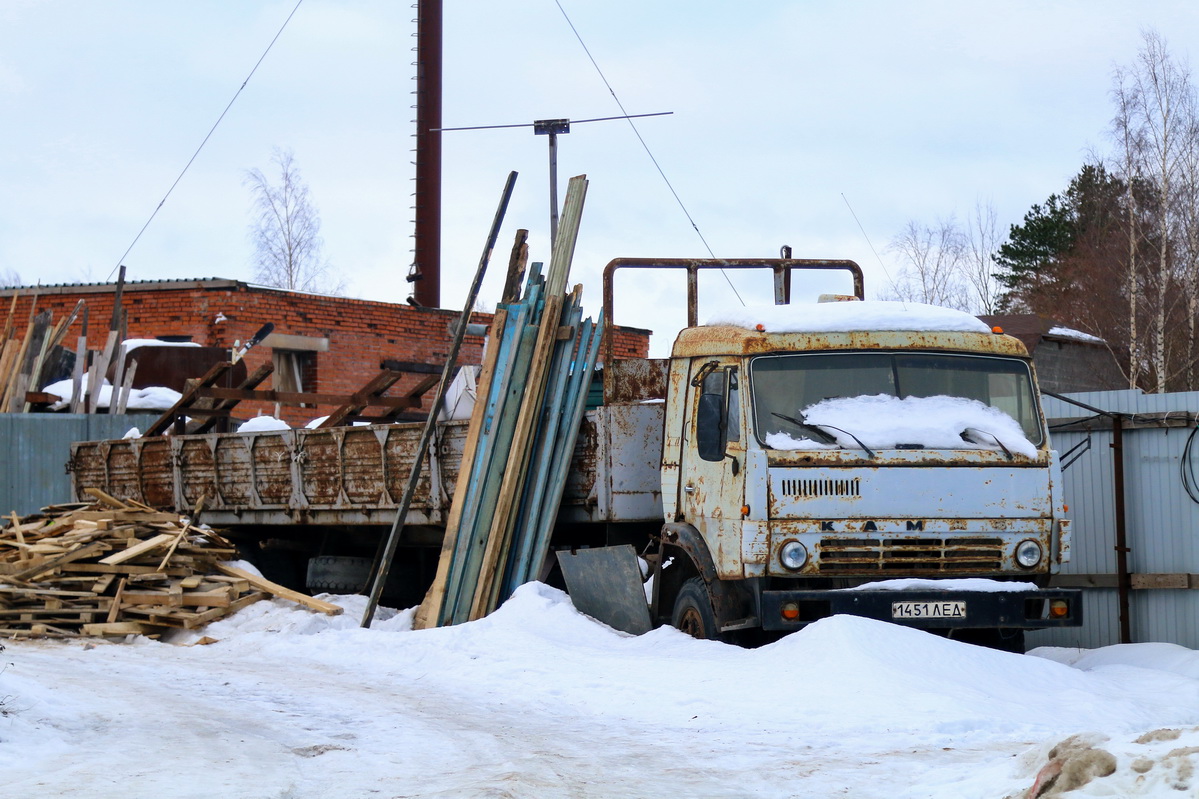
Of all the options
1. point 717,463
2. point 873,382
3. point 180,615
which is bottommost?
point 180,615

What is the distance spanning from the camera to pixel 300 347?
3034 centimetres

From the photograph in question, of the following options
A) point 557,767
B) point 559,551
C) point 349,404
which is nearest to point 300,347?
point 349,404

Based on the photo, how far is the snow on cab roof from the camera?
933 cm

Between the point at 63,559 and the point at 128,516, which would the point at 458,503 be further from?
the point at 128,516

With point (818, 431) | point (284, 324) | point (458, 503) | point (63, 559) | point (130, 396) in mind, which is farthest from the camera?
point (284, 324)

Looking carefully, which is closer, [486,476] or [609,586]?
[609,586]

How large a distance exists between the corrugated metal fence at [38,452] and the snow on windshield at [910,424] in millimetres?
14557

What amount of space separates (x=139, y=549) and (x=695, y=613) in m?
6.56

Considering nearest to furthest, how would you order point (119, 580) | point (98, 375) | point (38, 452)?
point (119, 580)
point (38, 452)
point (98, 375)

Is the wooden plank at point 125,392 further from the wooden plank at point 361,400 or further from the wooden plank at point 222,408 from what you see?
the wooden plank at point 361,400

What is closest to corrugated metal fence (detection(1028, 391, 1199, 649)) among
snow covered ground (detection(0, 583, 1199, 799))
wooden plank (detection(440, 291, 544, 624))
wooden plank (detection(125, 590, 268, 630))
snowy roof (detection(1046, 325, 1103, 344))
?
snow covered ground (detection(0, 583, 1199, 799))

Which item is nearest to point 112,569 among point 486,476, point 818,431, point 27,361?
point 486,476

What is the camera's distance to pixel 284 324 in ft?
99.7

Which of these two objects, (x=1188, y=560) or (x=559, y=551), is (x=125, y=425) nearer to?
(x=559, y=551)
